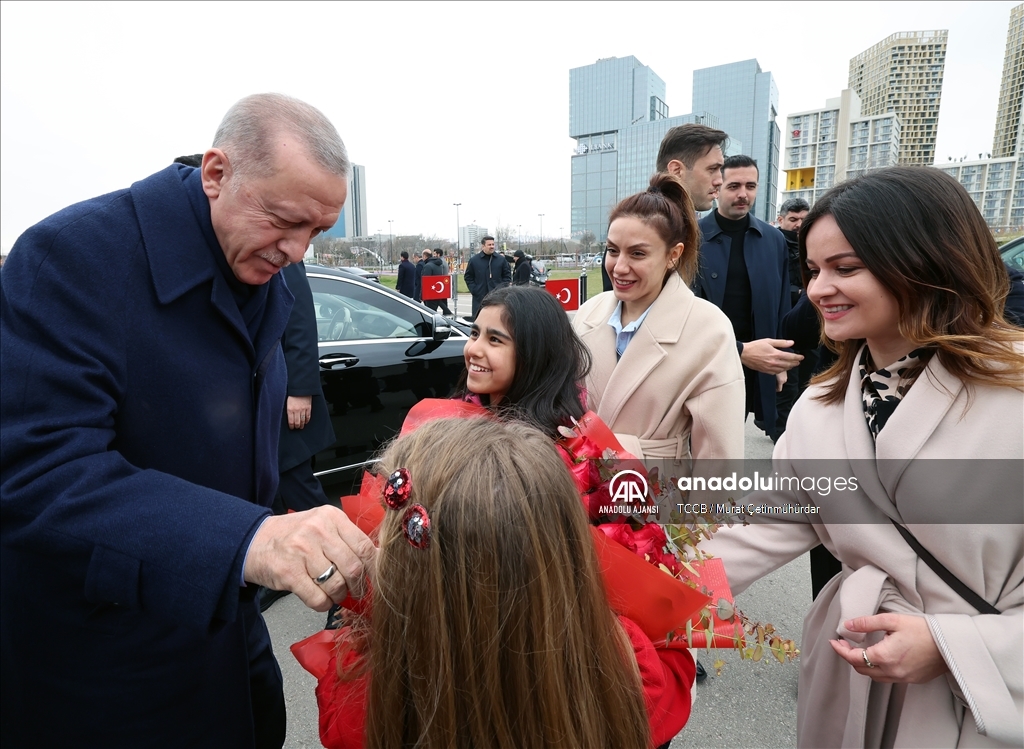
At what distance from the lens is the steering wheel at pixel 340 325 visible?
3.91 metres

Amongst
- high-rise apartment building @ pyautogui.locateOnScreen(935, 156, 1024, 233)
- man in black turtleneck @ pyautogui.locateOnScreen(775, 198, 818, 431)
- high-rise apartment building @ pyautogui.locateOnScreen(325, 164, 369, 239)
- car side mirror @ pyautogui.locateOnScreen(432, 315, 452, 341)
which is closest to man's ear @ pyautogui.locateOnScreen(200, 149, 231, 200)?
car side mirror @ pyautogui.locateOnScreen(432, 315, 452, 341)

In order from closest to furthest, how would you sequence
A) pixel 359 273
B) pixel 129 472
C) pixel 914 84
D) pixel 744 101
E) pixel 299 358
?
pixel 129 472, pixel 299 358, pixel 359 273, pixel 914 84, pixel 744 101

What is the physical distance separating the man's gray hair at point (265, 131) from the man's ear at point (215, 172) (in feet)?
0.06

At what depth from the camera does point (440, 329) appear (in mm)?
4250

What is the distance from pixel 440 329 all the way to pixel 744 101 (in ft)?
222

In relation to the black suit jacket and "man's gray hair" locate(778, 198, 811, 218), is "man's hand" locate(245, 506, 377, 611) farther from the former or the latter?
"man's gray hair" locate(778, 198, 811, 218)

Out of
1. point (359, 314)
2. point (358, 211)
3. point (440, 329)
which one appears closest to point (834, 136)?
point (440, 329)

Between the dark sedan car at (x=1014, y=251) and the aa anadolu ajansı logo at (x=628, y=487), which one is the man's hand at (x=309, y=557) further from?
the dark sedan car at (x=1014, y=251)

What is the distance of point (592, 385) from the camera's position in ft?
8.44

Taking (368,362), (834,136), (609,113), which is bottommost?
(368,362)

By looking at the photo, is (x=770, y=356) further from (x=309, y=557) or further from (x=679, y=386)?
(x=309, y=557)

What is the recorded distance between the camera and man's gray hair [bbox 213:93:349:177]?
1.23 meters

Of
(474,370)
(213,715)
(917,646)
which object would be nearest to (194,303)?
(213,715)

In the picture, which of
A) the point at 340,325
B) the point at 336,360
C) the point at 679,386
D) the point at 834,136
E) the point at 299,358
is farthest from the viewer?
the point at 834,136
